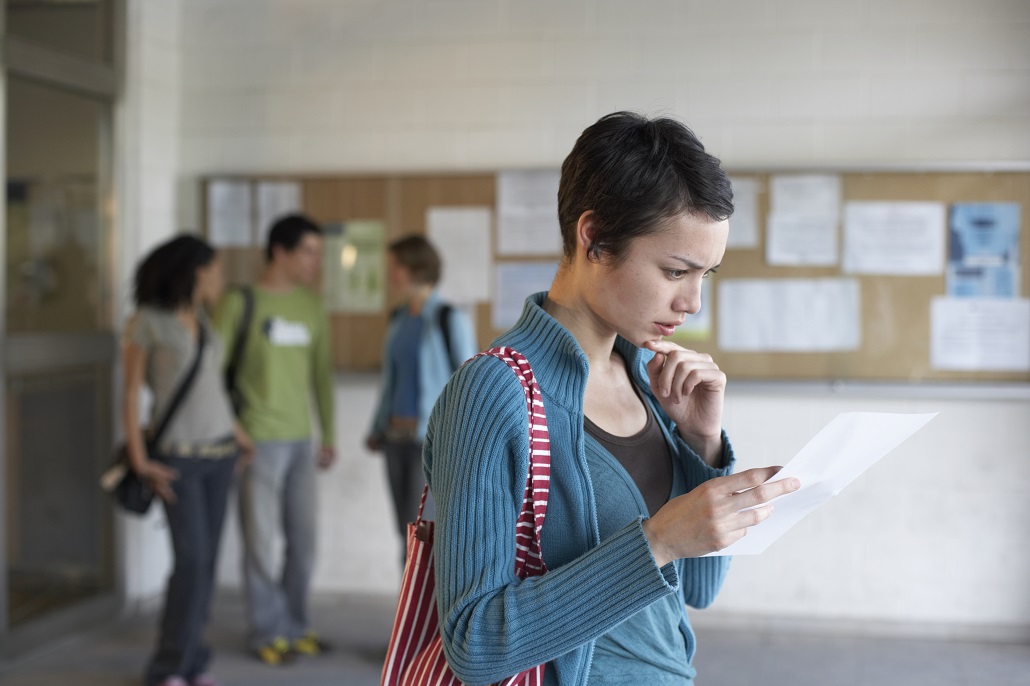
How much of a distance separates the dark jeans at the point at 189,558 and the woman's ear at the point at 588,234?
107 inches

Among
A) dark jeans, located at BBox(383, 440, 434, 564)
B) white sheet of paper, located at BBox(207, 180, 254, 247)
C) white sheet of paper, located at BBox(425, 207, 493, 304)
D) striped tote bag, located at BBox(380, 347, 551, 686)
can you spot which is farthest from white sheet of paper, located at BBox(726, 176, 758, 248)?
striped tote bag, located at BBox(380, 347, 551, 686)

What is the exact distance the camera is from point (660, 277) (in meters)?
1.16

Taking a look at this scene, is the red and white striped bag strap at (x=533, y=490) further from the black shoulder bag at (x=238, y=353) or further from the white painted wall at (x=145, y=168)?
the white painted wall at (x=145, y=168)

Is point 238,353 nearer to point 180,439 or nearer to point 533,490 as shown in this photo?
point 180,439

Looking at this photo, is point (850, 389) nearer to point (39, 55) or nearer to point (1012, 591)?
point (1012, 591)

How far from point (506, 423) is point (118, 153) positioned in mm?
3976

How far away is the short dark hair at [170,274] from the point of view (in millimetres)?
3613

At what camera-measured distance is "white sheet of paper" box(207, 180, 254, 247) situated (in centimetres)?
483

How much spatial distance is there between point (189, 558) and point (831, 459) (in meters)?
2.89

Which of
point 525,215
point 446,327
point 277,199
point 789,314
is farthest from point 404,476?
point 789,314

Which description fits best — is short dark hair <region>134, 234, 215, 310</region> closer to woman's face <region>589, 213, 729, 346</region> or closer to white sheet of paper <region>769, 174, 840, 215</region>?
white sheet of paper <region>769, 174, 840, 215</region>

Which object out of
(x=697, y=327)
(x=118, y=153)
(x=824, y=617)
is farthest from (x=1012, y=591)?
(x=118, y=153)

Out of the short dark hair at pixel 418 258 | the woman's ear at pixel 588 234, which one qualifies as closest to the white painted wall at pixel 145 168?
the short dark hair at pixel 418 258

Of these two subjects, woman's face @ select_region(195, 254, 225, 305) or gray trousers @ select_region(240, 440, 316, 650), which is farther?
gray trousers @ select_region(240, 440, 316, 650)
